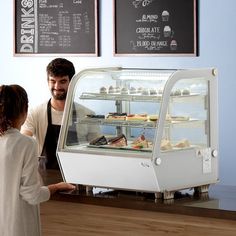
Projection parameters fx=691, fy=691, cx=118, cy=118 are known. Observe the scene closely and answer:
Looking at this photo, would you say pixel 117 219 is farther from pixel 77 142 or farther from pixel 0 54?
pixel 0 54

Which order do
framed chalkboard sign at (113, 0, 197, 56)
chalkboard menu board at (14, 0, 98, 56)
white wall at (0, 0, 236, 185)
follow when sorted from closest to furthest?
white wall at (0, 0, 236, 185)
framed chalkboard sign at (113, 0, 197, 56)
chalkboard menu board at (14, 0, 98, 56)

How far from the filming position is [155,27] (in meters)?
5.62

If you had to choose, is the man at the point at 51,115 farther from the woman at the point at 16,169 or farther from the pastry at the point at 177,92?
the woman at the point at 16,169

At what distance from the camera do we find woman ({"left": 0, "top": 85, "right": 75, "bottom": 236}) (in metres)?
2.99

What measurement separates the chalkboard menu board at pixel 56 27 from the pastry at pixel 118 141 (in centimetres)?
238

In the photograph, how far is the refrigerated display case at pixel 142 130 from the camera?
3328 millimetres

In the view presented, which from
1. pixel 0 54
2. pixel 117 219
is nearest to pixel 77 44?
pixel 0 54

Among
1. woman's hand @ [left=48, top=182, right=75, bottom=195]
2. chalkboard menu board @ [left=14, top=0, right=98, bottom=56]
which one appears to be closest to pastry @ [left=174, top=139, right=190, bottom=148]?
woman's hand @ [left=48, top=182, right=75, bottom=195]

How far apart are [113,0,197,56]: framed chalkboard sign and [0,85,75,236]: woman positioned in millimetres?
2647

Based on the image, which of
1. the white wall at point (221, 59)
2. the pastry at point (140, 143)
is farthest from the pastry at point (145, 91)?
the white wall at point (221, 59)

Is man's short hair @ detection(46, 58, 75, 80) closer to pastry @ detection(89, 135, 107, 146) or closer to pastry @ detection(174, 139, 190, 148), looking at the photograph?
pastry @ detection(89, 135, 107, 146)

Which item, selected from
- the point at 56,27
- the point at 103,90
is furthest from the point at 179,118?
the point at 56,27

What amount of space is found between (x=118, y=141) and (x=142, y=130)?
0.16m

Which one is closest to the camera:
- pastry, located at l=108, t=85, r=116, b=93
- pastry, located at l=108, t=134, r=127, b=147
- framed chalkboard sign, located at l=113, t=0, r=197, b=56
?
pastry, located at l=108, t=134, r=127, b=147
